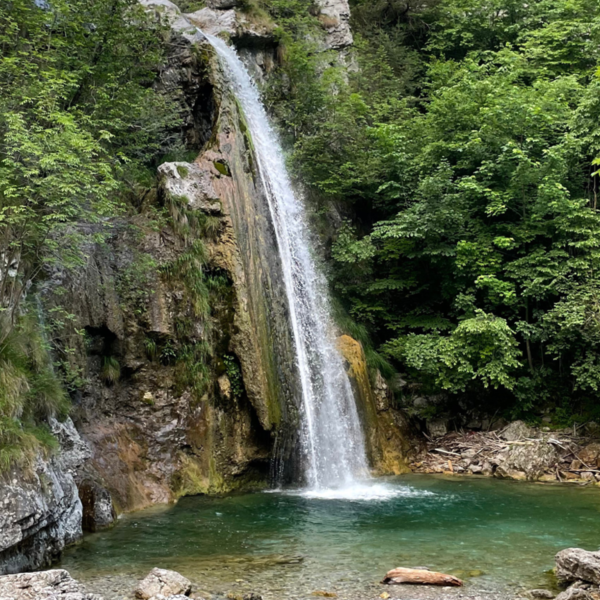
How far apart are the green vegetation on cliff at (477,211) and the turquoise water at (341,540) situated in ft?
12.4

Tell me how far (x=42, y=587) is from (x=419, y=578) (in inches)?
144

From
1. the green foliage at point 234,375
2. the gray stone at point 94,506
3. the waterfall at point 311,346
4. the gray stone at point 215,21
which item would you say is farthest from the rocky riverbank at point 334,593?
the gray stone at point 215,21

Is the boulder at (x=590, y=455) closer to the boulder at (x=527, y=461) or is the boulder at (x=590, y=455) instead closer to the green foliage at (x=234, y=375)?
the boulder at (x=527, y=461)

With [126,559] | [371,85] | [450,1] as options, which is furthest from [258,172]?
[450,1]

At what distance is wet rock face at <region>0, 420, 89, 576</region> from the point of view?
232 inches

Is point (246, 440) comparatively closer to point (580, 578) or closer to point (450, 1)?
point (580, 578)

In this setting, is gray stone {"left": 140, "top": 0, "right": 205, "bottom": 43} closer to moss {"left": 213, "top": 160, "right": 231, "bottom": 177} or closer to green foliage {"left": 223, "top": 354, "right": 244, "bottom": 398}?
moss {"left": 213, "top": 160, "right": 231, "bottom": 177}

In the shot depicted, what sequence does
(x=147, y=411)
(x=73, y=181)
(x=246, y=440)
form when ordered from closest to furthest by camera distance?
(x=73, y=181)
(x=147, y=411)
(x=246, y=440)

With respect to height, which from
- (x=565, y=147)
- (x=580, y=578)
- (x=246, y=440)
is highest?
(x=565, y=147)

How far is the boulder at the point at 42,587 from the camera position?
4820 millimetres

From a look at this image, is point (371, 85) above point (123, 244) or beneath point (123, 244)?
above

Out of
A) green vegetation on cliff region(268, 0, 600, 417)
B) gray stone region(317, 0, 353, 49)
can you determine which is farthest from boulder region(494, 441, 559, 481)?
gray stone region(317, 0, 353, 49)

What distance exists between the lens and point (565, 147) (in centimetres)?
1362

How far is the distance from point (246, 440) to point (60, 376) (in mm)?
3786
